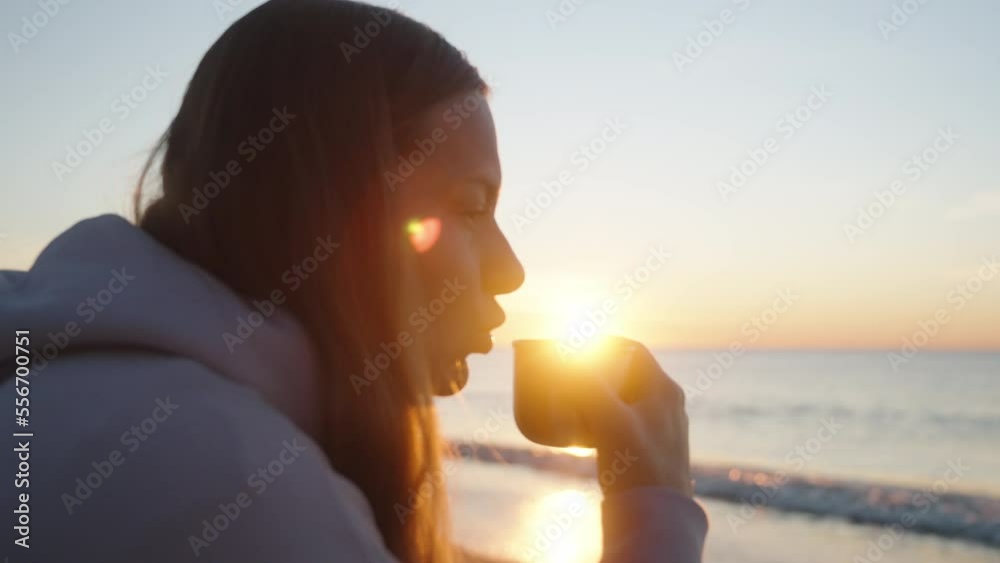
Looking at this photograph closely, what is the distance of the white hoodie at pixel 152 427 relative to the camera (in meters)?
0.93

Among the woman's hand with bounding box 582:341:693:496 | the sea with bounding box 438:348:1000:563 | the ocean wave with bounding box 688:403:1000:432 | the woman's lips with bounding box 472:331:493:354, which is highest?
the woman's lips with bounding box 472:331:493:354

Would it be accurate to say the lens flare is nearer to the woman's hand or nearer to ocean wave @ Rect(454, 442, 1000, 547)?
the woman's hand

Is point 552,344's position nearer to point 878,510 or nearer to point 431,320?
point 431,320

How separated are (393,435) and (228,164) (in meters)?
0.52

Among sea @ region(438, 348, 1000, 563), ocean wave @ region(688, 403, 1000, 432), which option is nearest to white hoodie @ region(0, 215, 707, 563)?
sea @ region(438, 348, 1000, 563)

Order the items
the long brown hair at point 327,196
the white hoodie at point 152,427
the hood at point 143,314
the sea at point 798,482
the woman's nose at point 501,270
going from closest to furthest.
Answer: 1. the white hoodie at point 152,427
2. the hood at point 143,314
3. the long brown hair at point 327,196
4. the woman's nose at point 501,270
5. the sea at point 798,482

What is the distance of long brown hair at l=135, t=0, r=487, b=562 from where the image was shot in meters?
1.27

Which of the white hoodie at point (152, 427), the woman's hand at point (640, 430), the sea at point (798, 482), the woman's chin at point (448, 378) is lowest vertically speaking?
the sea at point (798, 482)

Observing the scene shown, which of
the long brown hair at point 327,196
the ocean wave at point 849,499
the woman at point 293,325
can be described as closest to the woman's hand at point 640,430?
the woman at point 293,325

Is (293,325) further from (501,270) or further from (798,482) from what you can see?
(798,482)

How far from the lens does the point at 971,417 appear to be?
88.6 feet

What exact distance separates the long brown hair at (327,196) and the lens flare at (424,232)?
1.8 inches

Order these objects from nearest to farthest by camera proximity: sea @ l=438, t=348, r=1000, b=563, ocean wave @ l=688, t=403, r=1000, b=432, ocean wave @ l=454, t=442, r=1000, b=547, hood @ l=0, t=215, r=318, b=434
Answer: hood @ l=0, t=215, r=318, b=434 → sea @ l=438, t=348, r=1000, b=563 → ocean wave @ l=454, t=442, r=1000, b=547 → ocean wave @ l=688, t=403, r=1000, b=432

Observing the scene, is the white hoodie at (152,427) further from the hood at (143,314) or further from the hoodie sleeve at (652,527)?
the hoodie sleeve at (652,527)
